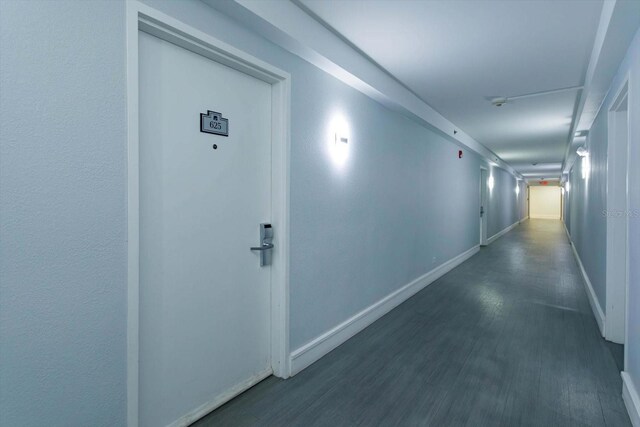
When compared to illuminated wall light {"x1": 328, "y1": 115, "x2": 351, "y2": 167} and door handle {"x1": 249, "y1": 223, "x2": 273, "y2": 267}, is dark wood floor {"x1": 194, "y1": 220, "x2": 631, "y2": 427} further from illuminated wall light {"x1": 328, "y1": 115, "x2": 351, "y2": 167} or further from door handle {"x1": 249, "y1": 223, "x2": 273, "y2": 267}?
illuminated wall light {"x1": 328, "y1": 115, "x2": 351, "y2": 167}

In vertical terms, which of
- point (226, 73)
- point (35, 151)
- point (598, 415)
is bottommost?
point (598, 415)

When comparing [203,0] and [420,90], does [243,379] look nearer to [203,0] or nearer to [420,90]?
[203,0]

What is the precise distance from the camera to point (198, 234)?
2020 mm

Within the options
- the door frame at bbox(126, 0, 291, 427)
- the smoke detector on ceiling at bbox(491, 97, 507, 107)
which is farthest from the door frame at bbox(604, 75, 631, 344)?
the door frame at bbox(126, 0, 291, 427)

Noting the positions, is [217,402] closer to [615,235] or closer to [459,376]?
[459,376]

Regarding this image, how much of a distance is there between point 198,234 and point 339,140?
1.64m

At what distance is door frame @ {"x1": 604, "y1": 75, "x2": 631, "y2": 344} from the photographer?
3113 millimetres

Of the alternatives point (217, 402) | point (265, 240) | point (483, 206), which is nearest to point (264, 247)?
point (265, 240)

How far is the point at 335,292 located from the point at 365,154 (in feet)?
4.87

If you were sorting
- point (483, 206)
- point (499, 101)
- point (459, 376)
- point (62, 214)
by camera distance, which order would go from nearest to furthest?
point (62, 214) < point (459, 376) < point (499, 101) < point (483, 206)

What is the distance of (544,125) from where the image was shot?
6.08 meters

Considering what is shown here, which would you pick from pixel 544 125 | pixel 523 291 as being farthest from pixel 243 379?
pixel 544 125

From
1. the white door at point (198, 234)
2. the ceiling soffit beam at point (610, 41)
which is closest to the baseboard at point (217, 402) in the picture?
the white door at point (198, 234)

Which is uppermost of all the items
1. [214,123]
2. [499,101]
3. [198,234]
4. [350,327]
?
[499,101]
